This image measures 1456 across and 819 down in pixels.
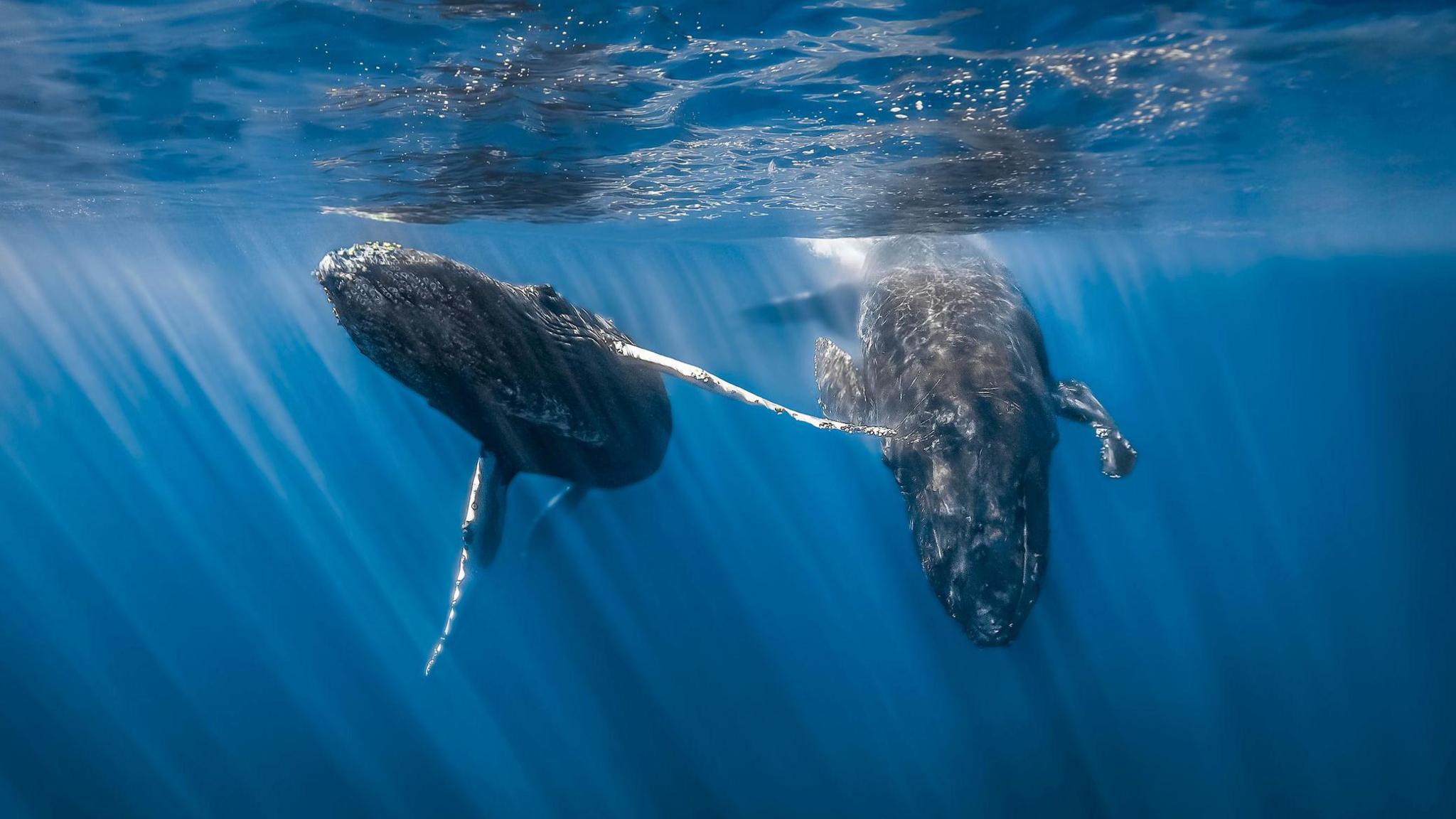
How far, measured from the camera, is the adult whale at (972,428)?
6.86m

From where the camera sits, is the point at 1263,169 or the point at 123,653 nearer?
the point at 1263,169

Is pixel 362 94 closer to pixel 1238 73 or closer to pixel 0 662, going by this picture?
pixel 1238 73

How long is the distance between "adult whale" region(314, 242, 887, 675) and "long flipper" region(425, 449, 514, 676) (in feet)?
0.04

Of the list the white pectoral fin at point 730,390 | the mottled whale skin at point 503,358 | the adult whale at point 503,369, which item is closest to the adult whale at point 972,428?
the white pectoral fin at point 730,390

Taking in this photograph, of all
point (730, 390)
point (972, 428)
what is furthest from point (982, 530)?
point (730, 390)

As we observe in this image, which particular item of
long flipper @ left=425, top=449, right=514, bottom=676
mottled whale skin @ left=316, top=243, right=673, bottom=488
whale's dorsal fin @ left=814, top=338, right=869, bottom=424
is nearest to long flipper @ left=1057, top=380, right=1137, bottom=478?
whale's dorsal fin @ left=814, top=338, right=869, bottom=424

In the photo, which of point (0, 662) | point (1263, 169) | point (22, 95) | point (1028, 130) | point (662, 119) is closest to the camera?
point (22, 95)

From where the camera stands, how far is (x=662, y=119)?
39.2ft

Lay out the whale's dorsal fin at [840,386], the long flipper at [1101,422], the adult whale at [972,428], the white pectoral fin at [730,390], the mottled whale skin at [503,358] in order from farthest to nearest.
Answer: the whale's dorsal fin at [840,386], the long flipper at [1101,422], the adult whale at [972,428], the white pectoral fin at [730,390], the mottled whale skin at [503,358]

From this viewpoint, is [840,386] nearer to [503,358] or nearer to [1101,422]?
[1101,422]

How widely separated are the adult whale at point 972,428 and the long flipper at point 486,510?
4.18 meters

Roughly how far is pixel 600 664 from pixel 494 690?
115 inches

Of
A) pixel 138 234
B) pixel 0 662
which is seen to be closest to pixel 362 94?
pixel 138 234

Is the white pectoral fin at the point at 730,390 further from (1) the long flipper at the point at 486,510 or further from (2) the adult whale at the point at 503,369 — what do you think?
(1) the long flipper at the point at 486,510
